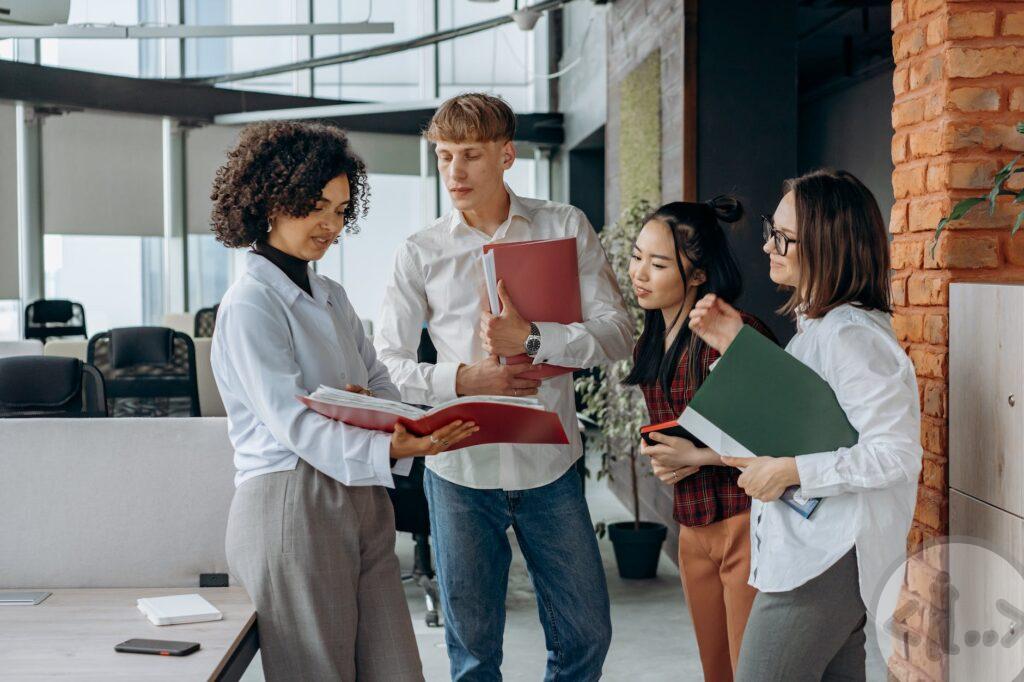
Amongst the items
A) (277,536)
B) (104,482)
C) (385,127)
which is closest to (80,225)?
(385,127)

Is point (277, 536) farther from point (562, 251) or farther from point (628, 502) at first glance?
point (628, 502)

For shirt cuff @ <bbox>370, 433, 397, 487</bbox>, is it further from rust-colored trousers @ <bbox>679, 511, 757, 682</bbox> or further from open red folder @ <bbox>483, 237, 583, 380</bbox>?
rust-colored trousers @ <bbox>679, 511, 757, 682</bbox>

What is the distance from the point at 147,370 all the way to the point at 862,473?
458cm

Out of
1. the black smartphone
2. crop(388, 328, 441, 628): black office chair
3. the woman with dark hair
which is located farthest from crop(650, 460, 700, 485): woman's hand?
crop(388, 328, 441, 628): black office chair

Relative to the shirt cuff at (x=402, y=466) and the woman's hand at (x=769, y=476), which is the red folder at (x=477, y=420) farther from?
the woman's hand at (x=769, y=476)

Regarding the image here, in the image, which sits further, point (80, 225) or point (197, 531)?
point (80, 225)

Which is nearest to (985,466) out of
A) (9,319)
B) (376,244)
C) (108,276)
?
(9,319)

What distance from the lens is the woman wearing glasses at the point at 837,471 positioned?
1774 millimetres

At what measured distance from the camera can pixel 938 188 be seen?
2.40 meters

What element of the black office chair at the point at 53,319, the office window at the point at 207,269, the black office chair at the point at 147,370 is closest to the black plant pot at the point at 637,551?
the black office chair at the point at 147,370

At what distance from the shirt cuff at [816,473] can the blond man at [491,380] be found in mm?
657

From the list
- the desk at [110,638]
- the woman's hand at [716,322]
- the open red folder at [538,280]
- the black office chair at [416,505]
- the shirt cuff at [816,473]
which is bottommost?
the black office chair at [416,505]

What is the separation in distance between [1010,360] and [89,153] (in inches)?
401

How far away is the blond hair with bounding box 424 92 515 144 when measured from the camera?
7.65 ft
